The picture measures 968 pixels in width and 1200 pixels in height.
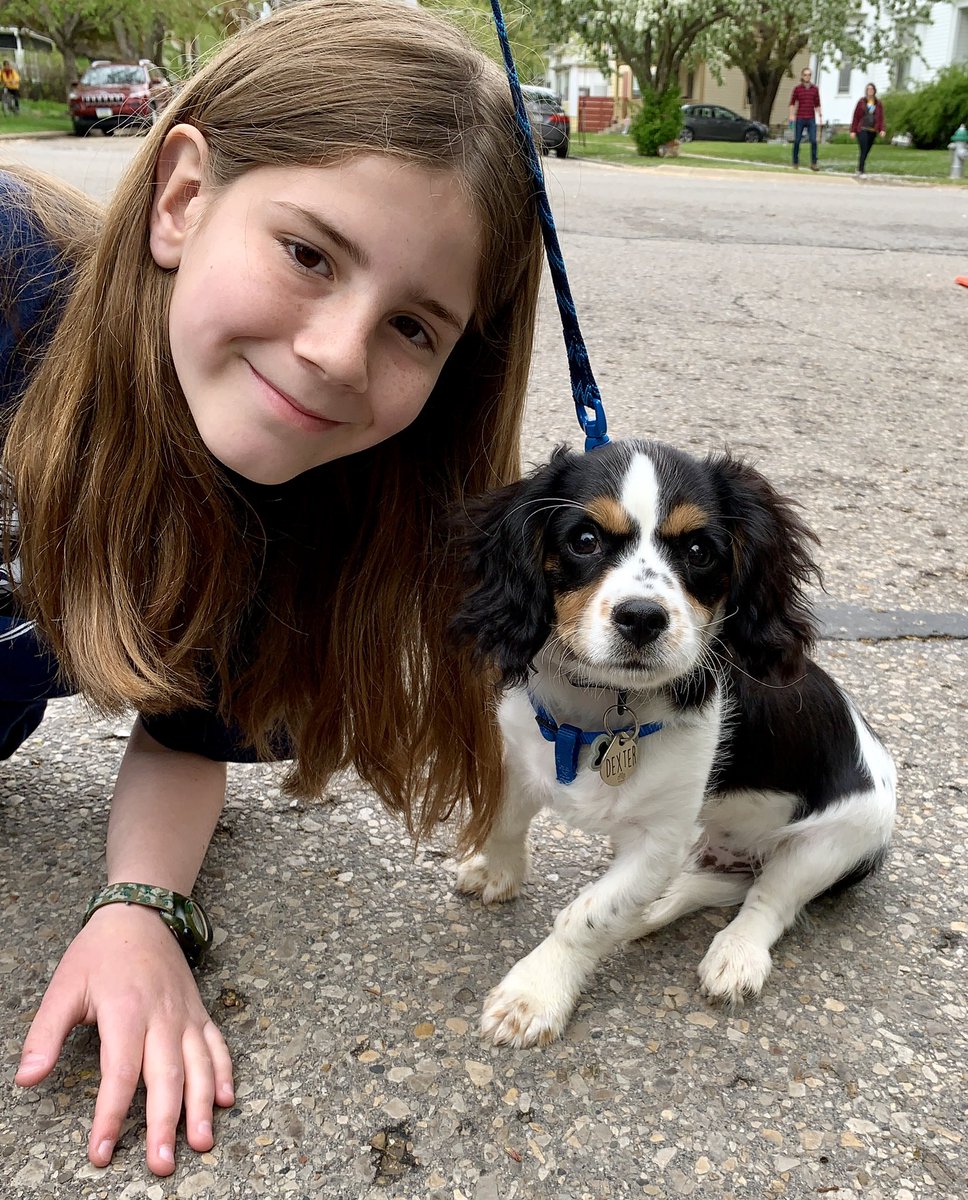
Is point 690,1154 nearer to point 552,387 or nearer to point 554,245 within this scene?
point 554,245

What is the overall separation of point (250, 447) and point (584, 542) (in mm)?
553

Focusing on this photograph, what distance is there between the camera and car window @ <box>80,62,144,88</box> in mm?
25234

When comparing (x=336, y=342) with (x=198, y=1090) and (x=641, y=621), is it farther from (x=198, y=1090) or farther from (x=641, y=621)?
(x=198, y=1090)

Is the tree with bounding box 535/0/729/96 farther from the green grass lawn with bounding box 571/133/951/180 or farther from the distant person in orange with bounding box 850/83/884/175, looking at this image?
the distant person in orange with bounding box 850/83/884/175

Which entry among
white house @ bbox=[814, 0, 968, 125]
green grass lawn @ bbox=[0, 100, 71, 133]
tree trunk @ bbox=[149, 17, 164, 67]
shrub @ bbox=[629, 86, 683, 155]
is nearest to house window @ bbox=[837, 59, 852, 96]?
white house @ bbox=[814, 0, 968, 125]

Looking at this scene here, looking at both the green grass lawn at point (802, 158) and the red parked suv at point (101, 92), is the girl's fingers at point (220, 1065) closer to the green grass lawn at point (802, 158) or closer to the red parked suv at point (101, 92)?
the green grass lawn at point (802, 158)

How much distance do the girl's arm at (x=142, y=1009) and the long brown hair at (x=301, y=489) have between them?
25cm

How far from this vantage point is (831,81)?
41750 millimetres

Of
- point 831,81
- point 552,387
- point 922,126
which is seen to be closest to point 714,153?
point 922,126

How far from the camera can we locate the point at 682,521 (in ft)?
5.77

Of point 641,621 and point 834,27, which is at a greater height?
point 834,27

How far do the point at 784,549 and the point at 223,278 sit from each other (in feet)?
3.34

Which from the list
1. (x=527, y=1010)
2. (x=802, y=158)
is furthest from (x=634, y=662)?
(x=802, y=158)

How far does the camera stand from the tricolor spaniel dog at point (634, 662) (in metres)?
1.74
